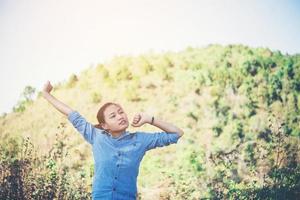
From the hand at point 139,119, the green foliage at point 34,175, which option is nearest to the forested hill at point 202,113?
the green foliage at point 34,175

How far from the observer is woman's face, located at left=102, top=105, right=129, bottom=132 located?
3426mm

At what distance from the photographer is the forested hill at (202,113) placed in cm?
516

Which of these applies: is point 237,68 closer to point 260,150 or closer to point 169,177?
point 260,150

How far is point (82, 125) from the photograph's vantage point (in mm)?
3406

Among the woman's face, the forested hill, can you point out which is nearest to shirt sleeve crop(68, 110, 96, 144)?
the woman's face

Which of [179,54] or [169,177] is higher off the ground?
[179,54]

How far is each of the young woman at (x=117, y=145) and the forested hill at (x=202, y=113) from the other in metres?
1.66

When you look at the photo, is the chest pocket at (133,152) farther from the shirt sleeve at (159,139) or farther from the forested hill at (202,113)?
the forested hill at (202,113)

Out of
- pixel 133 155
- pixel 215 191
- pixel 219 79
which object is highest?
pixel 219 79

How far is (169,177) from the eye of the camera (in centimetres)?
520

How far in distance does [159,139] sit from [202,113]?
2890 mm

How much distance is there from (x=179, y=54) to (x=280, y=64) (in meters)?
1.36

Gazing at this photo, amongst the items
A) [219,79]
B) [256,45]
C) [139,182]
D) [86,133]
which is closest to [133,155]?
[86,133]

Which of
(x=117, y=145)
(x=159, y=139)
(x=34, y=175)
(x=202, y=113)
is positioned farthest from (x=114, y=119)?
(x=202, y=113)
